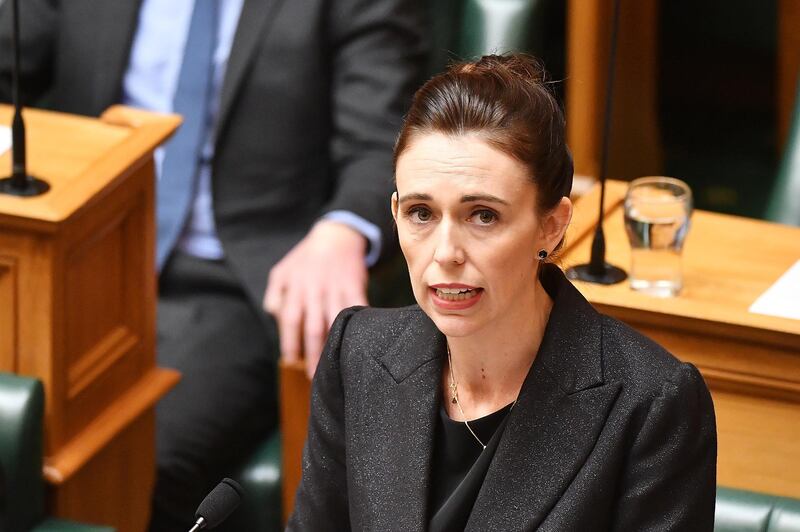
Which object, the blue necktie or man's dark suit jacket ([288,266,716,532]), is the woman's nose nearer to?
man's dark suit jacket ([288,266,716,532])

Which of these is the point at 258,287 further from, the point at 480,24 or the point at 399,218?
the point at 399,218

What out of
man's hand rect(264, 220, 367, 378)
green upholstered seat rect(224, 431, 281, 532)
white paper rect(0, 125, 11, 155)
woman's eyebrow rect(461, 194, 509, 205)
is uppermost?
woman's eyebrow rect(461, 194, 509, 205)

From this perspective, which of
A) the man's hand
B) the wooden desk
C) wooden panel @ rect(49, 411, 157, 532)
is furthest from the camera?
the man's hand

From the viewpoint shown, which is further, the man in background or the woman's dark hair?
the man in background

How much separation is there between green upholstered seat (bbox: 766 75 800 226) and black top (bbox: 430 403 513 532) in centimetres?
127

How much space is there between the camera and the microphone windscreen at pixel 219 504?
151 cm

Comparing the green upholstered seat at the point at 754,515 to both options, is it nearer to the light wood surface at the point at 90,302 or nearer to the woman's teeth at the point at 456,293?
the woman's teeth at the point at 456,293

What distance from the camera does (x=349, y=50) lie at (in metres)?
2.84

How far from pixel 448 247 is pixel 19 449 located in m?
0.89

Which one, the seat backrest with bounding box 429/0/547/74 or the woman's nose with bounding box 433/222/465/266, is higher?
the seat backrest with bounding box 429/0/547/74

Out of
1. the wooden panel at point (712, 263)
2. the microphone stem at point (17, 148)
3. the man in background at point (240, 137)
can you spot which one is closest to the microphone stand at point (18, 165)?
the microphone stem at point (17, 148)

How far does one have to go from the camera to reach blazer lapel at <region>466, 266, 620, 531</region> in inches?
64.6

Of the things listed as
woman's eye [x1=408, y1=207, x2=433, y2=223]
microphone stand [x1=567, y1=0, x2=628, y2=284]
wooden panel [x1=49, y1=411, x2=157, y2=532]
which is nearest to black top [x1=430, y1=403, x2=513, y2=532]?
woman's eye [x1=408, y1=207, x2=433, y2=223]

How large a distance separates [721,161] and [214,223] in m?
1.49
